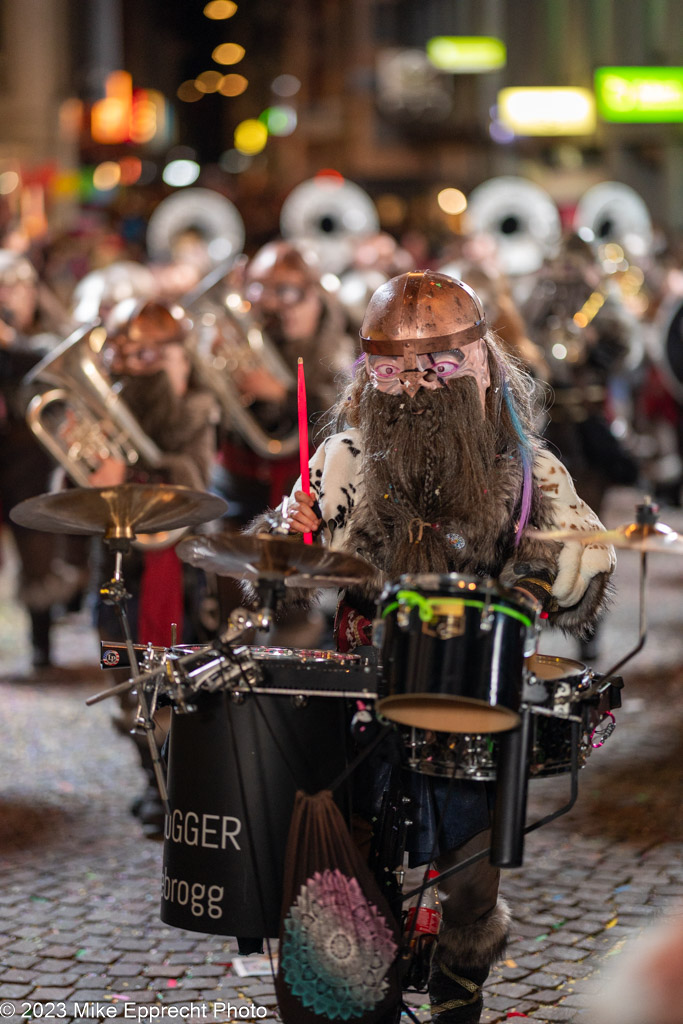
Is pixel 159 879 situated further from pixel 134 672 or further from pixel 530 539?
pixel 530 539

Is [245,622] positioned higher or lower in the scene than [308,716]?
higher

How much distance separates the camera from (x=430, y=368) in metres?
3.46

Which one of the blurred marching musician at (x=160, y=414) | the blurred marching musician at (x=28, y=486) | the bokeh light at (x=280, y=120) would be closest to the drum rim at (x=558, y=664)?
the blurred marching musician at (x=160, y=414)

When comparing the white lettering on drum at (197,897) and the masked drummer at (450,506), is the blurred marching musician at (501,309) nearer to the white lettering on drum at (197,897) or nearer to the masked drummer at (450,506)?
the masked drummer at (450,506)

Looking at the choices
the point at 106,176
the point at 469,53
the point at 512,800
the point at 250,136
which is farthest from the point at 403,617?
the point at 250,136

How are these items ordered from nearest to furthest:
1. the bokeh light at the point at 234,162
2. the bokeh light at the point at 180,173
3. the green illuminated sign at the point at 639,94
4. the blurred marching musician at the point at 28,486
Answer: the blurred marching musician at the point at 28,486, the green illuminated sign at the point at 639,94, the bokeh light at the point at 180,173, the bokeh light at the point at 234,162

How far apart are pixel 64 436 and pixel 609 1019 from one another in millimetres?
5129

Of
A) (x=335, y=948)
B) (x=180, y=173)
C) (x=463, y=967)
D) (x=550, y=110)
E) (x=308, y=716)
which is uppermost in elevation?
(x=550, y=110)

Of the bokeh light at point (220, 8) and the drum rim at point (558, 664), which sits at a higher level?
the bokeh light at point (220, 8)

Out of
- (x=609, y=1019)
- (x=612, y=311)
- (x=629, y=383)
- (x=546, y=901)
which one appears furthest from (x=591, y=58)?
(x=609, y=1019)

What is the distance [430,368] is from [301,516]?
484mm

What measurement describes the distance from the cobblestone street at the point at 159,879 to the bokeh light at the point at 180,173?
3256 centimetres

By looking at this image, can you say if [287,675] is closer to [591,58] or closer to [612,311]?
[612,311]

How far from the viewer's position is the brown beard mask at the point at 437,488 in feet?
11.3
